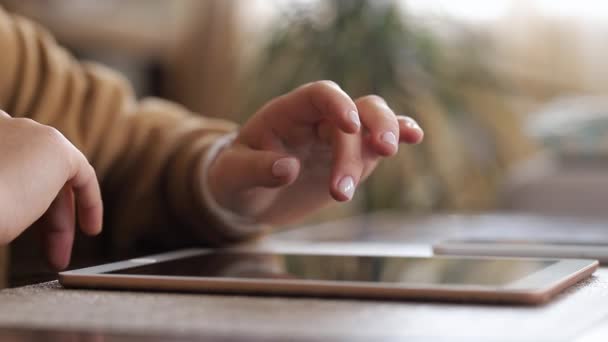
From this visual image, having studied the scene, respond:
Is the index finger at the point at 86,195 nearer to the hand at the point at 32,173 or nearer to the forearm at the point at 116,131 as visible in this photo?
the hand at the point at 32,173

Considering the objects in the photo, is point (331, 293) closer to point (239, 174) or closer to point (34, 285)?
point (34, 285)

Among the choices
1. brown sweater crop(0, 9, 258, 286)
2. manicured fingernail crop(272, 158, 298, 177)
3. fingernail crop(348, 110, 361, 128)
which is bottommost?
brown sweater crop(0, 9, 258, 286)

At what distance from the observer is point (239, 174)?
687 millimetres

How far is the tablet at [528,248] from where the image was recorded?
63cm

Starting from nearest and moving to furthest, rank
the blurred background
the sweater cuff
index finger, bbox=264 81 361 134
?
index finger, bbox=264 81 361 134, the sweater cuff, the blurred background

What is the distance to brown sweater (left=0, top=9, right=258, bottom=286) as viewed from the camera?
2.65ft

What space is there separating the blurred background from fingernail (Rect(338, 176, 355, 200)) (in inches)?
73.1

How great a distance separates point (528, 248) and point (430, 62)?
2.09 metres

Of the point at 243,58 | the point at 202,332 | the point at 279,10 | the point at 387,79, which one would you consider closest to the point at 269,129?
the point at 202,332

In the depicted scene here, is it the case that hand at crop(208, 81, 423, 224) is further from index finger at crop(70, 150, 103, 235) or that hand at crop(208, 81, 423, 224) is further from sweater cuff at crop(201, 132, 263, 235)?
index finger at crop(70, 150, 103, 235)

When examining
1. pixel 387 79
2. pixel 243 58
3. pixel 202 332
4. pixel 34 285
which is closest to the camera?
pixel 202 332

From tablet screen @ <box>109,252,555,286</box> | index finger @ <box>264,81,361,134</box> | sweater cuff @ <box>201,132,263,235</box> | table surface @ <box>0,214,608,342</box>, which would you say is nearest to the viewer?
table surface @ <box>0,214,608,342</box>

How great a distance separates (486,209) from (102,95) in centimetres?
214

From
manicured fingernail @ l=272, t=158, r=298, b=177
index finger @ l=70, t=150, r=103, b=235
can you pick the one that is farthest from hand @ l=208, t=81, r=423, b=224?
index finger @ l=70, t=150, r=103, b=235
